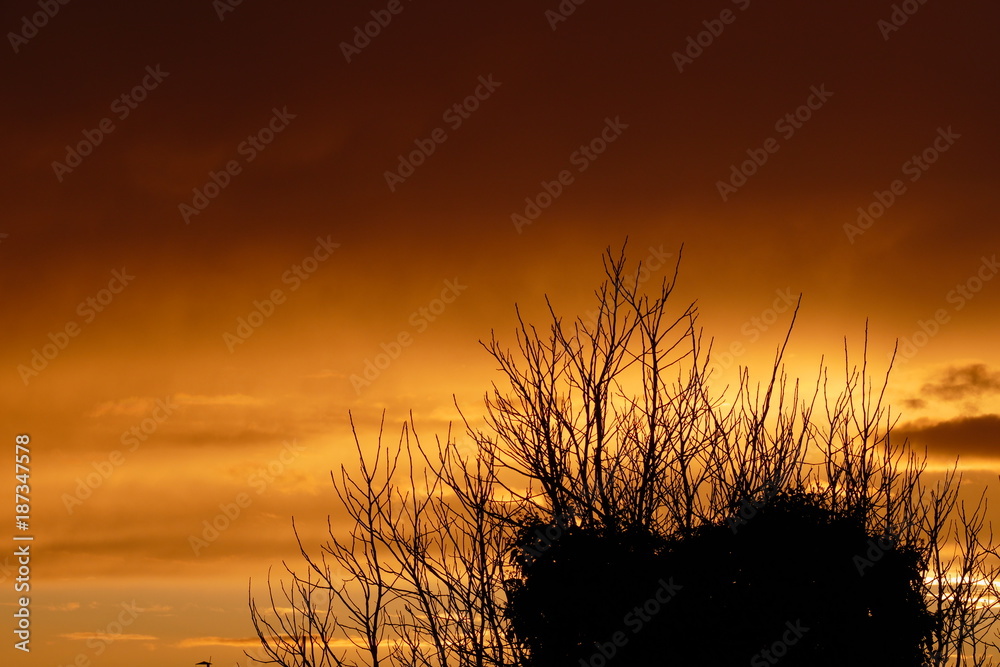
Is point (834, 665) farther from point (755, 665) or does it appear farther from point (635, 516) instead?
point (635, 516)

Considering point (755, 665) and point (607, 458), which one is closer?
point (755, 665)

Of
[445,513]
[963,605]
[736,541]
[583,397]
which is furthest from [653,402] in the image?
[963,605]

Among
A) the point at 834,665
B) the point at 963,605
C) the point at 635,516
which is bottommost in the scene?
the point at 834,665

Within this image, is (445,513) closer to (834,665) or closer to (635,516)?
(635,516)

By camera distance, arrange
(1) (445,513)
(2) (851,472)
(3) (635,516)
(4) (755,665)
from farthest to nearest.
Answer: (2) (851,472)
(1) (445,513)
(3) (635,516)
(4) (755,665)

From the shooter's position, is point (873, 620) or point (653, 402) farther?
point (653, 402)

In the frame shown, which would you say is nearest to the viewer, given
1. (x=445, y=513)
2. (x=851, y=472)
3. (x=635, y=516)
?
(x=635, y=516)

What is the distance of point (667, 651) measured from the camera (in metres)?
12.7

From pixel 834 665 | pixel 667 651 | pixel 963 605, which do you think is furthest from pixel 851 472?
pixel 667 651

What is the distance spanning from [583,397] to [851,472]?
4.83 meters

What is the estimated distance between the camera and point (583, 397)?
1403 centimetres

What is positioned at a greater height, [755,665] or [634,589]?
[634,589]

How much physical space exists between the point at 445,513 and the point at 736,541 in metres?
3.88

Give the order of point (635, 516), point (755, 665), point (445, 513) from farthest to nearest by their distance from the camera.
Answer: point (445, 513) → point (635, 516) → point (755, 665)
